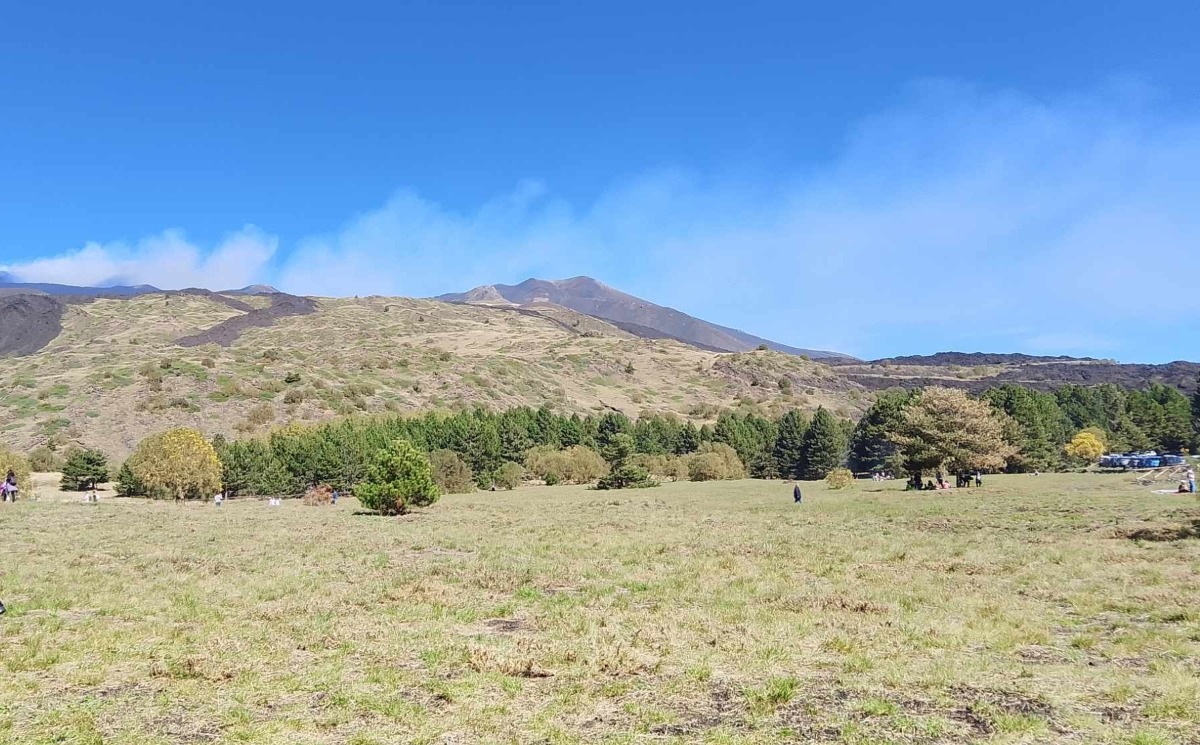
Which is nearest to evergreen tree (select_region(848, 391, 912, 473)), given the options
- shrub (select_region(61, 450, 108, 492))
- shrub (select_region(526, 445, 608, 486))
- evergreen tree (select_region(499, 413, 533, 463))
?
shrub (select_region(526, 445, 608, 486))

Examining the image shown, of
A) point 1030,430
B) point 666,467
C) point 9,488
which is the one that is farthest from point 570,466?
point 1030,430

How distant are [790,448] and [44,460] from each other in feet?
304

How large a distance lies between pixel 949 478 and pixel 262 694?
273ft

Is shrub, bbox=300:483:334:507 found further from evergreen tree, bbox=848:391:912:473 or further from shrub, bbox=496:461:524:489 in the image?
evergreen tree, bbox=848:391:912:473

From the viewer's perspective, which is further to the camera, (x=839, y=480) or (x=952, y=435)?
(x=839, y=480)

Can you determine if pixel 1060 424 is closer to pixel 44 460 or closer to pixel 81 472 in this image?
pixel 81 472

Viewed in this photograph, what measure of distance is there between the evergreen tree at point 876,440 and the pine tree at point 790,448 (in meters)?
9.55

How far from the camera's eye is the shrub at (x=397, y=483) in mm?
42844

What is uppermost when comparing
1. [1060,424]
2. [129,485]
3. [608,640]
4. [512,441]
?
[1060,424]

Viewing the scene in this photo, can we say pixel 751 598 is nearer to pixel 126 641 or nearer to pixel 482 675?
pixel 482 675

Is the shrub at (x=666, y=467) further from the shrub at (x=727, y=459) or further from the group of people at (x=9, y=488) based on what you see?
the group of people at (x=9, y=488)

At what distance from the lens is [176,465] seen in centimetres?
6250

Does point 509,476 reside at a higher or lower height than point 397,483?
lower

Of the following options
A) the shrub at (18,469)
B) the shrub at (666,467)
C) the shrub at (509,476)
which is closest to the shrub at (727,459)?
the shrub at (666,467)
